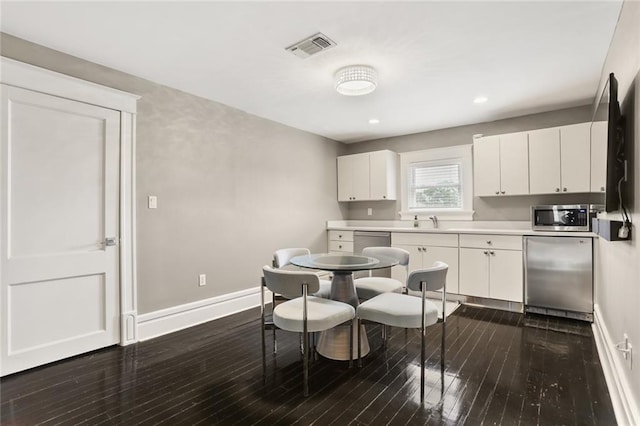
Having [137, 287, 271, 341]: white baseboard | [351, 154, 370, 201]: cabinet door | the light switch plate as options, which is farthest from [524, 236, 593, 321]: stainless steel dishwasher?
the light switch plate

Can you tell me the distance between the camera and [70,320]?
8.61 feet

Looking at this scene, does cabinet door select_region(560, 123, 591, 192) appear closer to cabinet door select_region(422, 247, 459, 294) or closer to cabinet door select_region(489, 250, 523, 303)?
cabinet door select_region(489, 250, 523, 303)

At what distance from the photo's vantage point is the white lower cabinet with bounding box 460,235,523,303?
3.74 m

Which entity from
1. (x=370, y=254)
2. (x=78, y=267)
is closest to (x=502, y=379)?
(x=370, y=254)

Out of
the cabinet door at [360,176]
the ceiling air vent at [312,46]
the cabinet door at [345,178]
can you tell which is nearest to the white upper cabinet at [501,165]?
the cabinet door at [360,176]

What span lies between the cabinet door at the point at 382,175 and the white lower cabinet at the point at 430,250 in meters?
0.77

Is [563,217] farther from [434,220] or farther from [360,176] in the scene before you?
[360,176]

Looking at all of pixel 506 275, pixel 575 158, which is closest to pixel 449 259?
pixel 506 275

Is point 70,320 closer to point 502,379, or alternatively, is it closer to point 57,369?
point 57,369

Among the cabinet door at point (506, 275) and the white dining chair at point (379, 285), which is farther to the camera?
the cabinet door at point (506, 275)

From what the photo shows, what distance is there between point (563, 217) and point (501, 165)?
3.08 feet

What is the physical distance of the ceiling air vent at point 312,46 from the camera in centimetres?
238

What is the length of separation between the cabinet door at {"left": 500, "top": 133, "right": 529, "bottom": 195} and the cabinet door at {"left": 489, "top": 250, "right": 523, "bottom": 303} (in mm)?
822

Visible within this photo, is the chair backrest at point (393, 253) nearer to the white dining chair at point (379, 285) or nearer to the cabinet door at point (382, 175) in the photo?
the white dining chair at point (379, 285)
